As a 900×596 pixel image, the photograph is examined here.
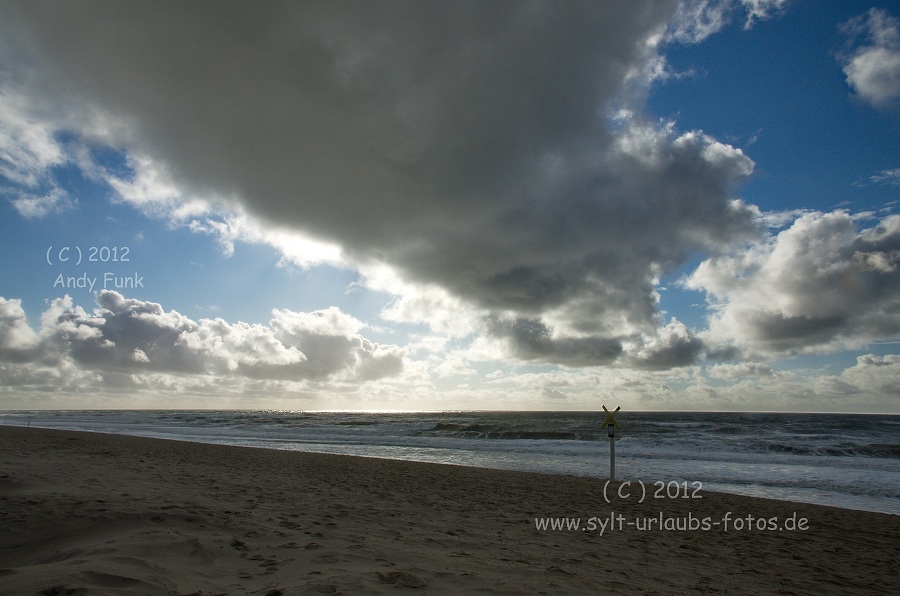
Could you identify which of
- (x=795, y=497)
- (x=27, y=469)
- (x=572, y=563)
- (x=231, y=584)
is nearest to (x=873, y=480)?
(x=795, y=497)

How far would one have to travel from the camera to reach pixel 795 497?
14469mm

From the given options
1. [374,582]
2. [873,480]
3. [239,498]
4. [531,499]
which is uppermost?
[374,582]

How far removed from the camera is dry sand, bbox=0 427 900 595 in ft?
15.0

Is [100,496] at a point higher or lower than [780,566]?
higher

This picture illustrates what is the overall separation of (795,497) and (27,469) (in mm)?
21991

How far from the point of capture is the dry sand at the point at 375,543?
180 inches

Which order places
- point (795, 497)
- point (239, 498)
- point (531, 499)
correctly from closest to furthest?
point (239, 498), point (531, 499), point (795, 497)

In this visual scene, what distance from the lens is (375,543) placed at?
20.9 ft

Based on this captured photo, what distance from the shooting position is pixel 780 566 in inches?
278

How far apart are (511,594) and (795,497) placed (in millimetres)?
14980

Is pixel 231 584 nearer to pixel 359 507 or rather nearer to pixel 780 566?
pixel 359 507

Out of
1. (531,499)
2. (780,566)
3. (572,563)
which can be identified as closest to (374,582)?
(572,563)

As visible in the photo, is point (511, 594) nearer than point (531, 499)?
Yes

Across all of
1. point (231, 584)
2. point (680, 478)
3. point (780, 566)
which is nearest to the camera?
point (231, 584)
